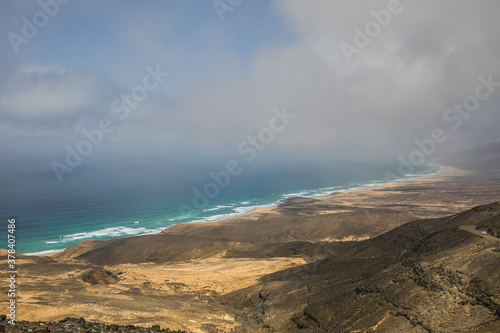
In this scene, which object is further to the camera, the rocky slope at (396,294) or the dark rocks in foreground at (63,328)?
the rocky slope at (396,294)

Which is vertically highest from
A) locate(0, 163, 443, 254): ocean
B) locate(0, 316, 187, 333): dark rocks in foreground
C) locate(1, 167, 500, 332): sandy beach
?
locate(0, 163, 443, 254): ocean

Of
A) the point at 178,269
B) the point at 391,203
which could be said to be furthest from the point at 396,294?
the point at 391,203

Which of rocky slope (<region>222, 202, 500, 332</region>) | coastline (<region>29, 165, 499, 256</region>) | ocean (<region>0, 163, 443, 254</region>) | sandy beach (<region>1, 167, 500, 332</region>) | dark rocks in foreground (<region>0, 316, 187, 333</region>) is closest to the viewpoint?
dark rocks in foreground (<region>0, 316, 187, 333</region>)

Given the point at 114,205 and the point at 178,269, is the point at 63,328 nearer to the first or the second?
the point at 178,269

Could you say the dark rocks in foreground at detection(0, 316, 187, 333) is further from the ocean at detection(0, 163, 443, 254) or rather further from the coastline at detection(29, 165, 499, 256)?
the coastline at detection(29, 165, 499, 256)

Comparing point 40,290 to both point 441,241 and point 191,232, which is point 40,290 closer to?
point 441,241

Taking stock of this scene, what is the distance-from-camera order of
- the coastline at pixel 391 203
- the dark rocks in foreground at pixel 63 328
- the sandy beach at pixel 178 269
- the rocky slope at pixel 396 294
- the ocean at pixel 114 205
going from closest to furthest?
the dark rocks in foreground at pixel 63 328
the rocky slope at pixel 396 294
the sandy beach at pixel 178 269
the ocean at pixel 114 205
the coastline at pixel 391 203

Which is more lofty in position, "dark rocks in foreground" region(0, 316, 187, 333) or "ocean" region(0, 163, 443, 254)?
"ocean" region(0, 163, 443, 254)

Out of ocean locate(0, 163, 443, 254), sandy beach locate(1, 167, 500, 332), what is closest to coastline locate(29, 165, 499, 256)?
sandy beach locate(1, 167, 500, 332)

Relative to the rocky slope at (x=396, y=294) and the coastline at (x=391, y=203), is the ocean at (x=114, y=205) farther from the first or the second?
the rocky slope at (x=396, y=294)

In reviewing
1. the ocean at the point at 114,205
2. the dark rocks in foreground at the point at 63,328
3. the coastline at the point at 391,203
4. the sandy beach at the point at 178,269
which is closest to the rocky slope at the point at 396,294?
the sandy beach at the point at 178,269

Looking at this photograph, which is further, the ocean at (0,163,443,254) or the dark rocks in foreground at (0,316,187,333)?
the ocean at (0,163,443,254)
